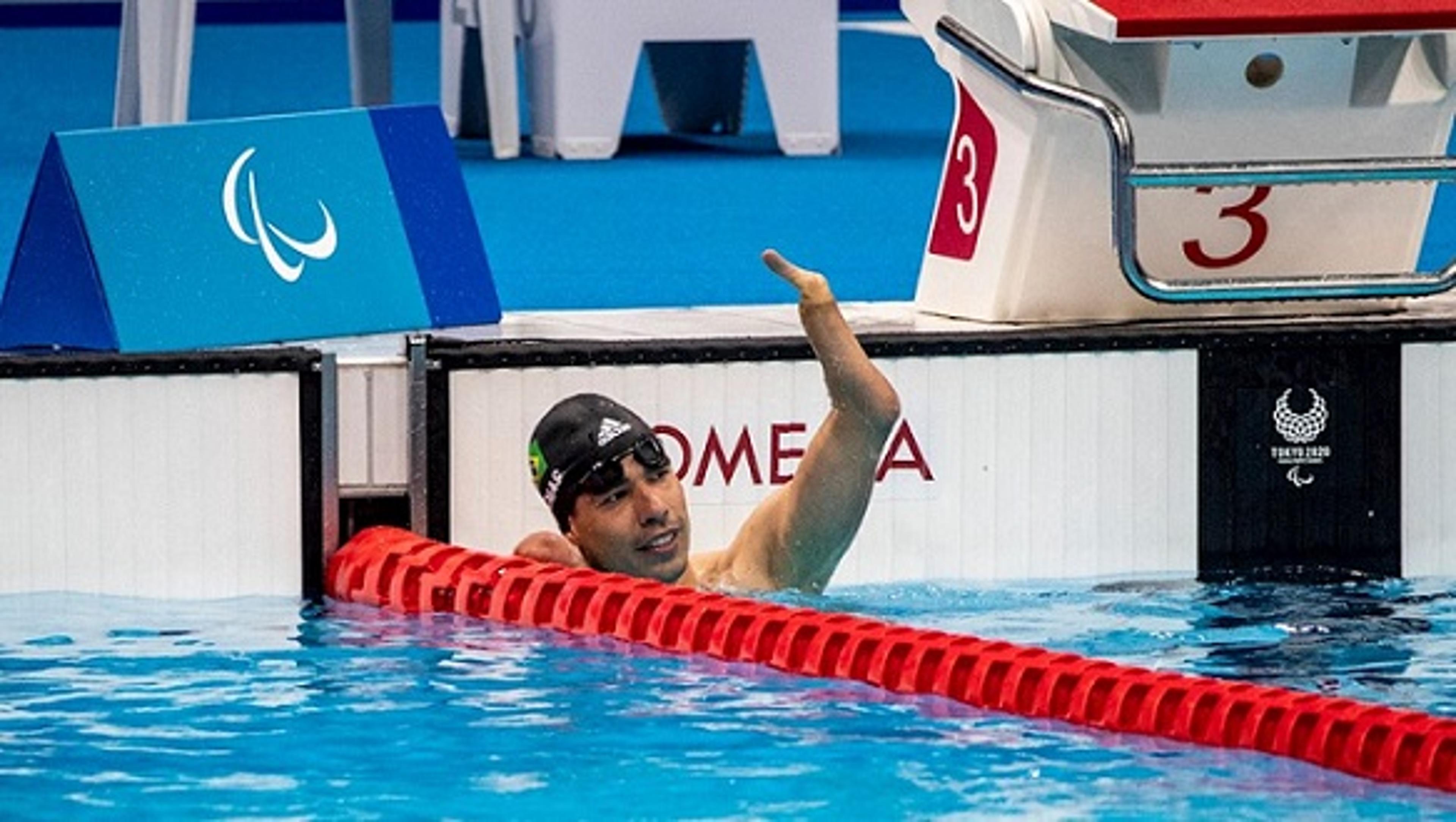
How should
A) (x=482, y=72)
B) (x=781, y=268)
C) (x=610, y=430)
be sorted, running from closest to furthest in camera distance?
(x=781, y=268) < (x=610, y=430) < (x=482, y=72)

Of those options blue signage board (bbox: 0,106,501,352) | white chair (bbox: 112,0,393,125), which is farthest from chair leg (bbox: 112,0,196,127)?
blue signage board (bbox: 0,106,501,352)

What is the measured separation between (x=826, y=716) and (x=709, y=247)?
→ 3.12 m

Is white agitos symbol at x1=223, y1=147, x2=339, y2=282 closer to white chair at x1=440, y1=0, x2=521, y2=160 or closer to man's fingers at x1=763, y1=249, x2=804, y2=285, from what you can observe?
man's fingers at x1=763, y1=249, x2=804, y2=285

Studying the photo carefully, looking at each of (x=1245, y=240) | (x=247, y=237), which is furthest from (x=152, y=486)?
(x=1245, y=240)

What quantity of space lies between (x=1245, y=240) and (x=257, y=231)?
1668 mm

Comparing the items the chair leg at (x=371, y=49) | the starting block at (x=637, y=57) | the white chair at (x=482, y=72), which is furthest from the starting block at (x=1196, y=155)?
the chair leg at (x=371, y=49)

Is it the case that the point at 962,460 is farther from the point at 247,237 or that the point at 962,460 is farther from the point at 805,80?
the point at 805,80

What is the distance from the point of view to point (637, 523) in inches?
184

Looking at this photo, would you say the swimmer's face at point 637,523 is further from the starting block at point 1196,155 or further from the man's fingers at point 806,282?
the starting block at point 1196,155

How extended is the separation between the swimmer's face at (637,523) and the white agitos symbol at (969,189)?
0.92 metres

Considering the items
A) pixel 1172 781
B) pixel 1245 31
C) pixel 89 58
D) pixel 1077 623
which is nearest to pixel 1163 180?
pixel 1245 31

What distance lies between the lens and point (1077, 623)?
188 inches

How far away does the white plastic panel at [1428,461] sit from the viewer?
5258mm

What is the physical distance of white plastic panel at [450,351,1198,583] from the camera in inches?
199
